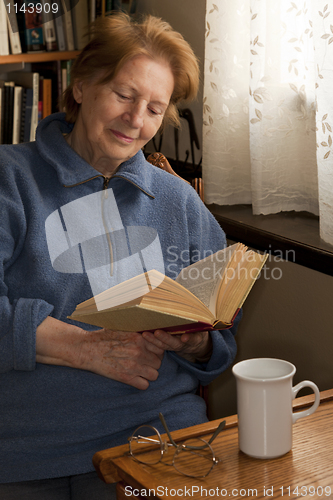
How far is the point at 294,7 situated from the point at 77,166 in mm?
652

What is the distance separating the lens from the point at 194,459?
0.75m

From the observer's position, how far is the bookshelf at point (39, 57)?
2.11 metres

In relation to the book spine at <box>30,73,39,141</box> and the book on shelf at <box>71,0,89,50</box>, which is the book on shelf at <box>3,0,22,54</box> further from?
the book on shelf at <box>71,0,89,50</box>

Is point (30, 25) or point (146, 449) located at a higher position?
point (30, 25)

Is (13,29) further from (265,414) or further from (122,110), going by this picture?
(265,414)

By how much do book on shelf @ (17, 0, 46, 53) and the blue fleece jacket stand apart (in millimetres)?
1169

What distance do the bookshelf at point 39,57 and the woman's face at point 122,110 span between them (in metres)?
1.10

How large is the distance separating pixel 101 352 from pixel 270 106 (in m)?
0.76

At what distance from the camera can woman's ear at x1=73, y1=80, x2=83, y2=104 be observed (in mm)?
Answer: 1202

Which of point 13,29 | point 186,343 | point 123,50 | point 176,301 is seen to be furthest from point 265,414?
point 13,29

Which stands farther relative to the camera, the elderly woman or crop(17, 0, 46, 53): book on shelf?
crop(17, 0, 46, 53): book on shelf

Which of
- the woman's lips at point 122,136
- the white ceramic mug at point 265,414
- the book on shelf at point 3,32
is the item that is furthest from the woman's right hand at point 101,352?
the book on shelf at point 3,32

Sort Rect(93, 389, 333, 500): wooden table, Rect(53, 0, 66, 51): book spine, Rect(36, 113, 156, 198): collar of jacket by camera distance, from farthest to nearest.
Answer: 1. Rect(53, 0, 66, 51): book spine
2. Rect(36, 113, 156, 198): collar of jacket
3. Rect(93, 389, 333, 500): wooden table

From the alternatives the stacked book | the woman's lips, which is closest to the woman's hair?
the woman's lips
